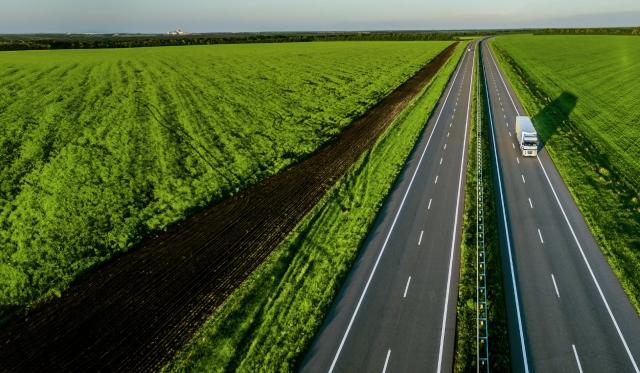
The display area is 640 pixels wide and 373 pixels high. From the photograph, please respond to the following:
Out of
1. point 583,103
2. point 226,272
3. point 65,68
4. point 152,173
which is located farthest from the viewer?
point 65,68

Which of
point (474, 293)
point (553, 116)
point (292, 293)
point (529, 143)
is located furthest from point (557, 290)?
point (553, 116)

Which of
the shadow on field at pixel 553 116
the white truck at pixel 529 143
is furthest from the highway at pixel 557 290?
the shadow on field at pixel 553 116

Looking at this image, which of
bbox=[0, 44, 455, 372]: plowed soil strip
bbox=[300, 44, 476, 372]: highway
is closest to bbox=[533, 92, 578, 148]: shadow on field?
bbox=[300, 44, 476, 372]: highway

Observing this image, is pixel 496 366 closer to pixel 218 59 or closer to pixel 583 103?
pixel 583 103

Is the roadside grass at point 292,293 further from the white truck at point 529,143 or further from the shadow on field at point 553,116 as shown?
the shadow on field at point 553,116

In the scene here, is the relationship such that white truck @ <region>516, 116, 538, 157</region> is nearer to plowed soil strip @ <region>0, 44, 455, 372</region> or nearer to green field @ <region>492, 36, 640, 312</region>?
green field @ <region>492, 36, 640, 312</region>

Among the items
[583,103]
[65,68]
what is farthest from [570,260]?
[65,68]
